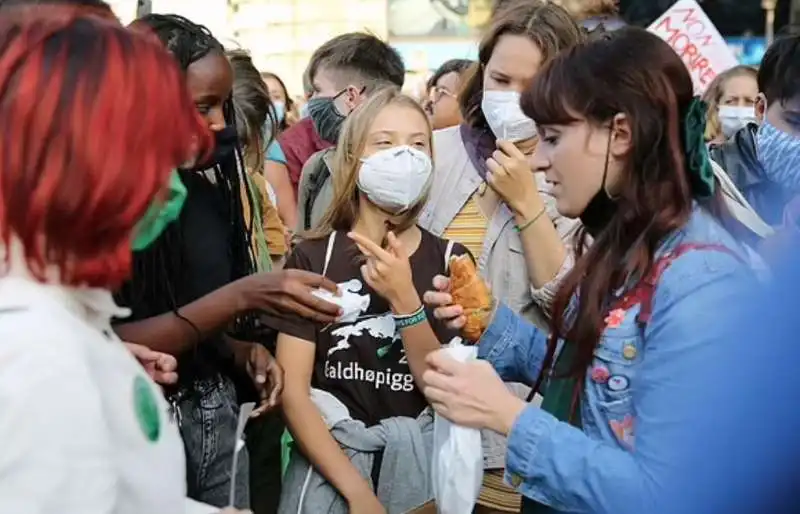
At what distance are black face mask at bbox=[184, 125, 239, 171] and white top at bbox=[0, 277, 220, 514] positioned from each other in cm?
119

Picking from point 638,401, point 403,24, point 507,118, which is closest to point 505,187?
point 507,118

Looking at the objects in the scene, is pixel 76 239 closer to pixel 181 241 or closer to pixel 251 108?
pixel 181 241

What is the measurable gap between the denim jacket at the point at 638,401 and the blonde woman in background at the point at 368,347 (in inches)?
32.0

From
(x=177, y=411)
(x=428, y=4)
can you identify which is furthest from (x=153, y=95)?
(x=428, y=4)

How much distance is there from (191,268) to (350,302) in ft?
1.34

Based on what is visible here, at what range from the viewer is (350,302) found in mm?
2719

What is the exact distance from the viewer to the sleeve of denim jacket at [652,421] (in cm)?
174

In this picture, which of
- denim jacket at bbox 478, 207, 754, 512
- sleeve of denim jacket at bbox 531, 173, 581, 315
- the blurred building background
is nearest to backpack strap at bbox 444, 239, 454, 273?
sleeve of denim jacket at bbox 531, 173, 581, 315

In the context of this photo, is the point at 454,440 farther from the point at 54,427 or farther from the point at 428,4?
the point at 428,4

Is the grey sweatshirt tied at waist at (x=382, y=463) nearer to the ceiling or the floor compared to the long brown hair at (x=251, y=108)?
nearer to the floor

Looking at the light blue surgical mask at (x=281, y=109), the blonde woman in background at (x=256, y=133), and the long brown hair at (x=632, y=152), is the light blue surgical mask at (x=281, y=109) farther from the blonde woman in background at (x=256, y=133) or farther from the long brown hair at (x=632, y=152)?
the long brown hair at (x=632, y=152)

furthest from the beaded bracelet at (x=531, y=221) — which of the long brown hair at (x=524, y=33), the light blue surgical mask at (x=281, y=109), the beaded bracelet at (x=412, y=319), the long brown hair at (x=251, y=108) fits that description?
the light blue surgical mask at (x=281, y=109)

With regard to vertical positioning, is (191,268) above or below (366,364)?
above

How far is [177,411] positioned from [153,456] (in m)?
1.08
